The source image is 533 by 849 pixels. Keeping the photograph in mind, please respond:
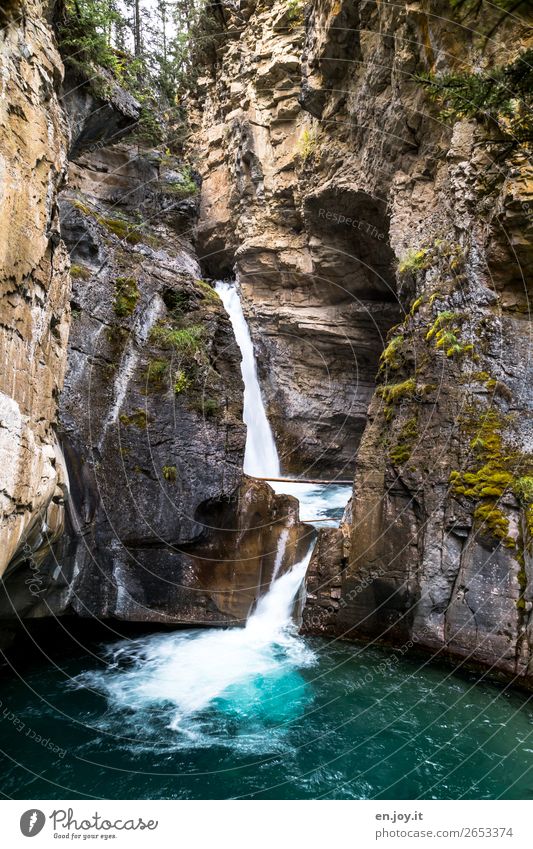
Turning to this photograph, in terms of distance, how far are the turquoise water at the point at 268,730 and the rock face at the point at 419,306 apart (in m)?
1.16

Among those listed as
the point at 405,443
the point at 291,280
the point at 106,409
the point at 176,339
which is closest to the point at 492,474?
the point at 405,443

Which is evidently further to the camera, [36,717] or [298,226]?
[298,226]

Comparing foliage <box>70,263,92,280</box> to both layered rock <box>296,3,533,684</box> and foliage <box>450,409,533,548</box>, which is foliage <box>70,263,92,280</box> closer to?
layered rock <box>296,3,533,684</box>

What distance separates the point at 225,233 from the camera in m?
22.5

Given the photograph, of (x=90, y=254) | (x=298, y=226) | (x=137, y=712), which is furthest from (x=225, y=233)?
(x=137, y=712)

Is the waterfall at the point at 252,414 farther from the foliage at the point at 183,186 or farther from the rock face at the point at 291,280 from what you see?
the foliage at the point at 183,186

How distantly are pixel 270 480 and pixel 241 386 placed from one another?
177 inches

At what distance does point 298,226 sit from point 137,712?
18283 mm

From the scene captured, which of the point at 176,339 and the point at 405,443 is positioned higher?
the point at 176,339

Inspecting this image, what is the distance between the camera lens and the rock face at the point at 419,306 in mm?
9250

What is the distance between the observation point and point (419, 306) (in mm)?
11938

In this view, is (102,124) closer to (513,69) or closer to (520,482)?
(513,69)

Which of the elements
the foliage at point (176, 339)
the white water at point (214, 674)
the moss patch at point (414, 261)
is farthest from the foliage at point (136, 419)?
the moss patch at point (414, 261)

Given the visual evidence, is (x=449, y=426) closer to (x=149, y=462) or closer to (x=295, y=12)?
(x=149, y=462)
